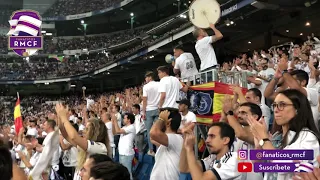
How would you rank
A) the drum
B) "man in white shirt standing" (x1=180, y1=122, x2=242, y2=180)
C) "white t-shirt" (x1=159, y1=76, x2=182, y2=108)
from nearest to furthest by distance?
"man in white shirt standing" (x1=180, y1=122, x2=242, y2=180), the drum, "white t-shirt" (x1=159, y1=76, x2=182, y2=108)

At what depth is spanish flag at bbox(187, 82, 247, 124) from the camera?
6.56m

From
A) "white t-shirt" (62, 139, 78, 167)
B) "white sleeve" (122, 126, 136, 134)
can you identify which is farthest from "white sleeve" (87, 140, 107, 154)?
"white sleeve" (122, 126, 136, 134)

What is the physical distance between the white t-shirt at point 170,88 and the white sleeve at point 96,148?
11.8 ft

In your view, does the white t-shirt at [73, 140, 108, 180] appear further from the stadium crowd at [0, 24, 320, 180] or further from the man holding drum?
the man holding drum

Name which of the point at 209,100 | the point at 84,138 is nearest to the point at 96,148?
the point at 84,138

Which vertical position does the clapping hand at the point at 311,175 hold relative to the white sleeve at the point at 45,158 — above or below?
above

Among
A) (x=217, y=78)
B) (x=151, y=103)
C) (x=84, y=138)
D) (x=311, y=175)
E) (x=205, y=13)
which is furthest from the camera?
(x=151, y=103)

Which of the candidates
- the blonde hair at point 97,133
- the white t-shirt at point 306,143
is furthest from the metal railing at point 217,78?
the white t-shirt at point 306,143

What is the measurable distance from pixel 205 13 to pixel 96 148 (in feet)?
14.3

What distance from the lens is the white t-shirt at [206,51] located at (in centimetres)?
765

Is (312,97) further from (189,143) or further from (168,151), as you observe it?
(189,143)

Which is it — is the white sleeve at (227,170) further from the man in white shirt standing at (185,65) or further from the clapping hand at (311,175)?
the man in white shirt standing at (185,65)

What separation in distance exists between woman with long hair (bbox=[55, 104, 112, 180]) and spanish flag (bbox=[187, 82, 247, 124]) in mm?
2442

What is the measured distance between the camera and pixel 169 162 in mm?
4582
